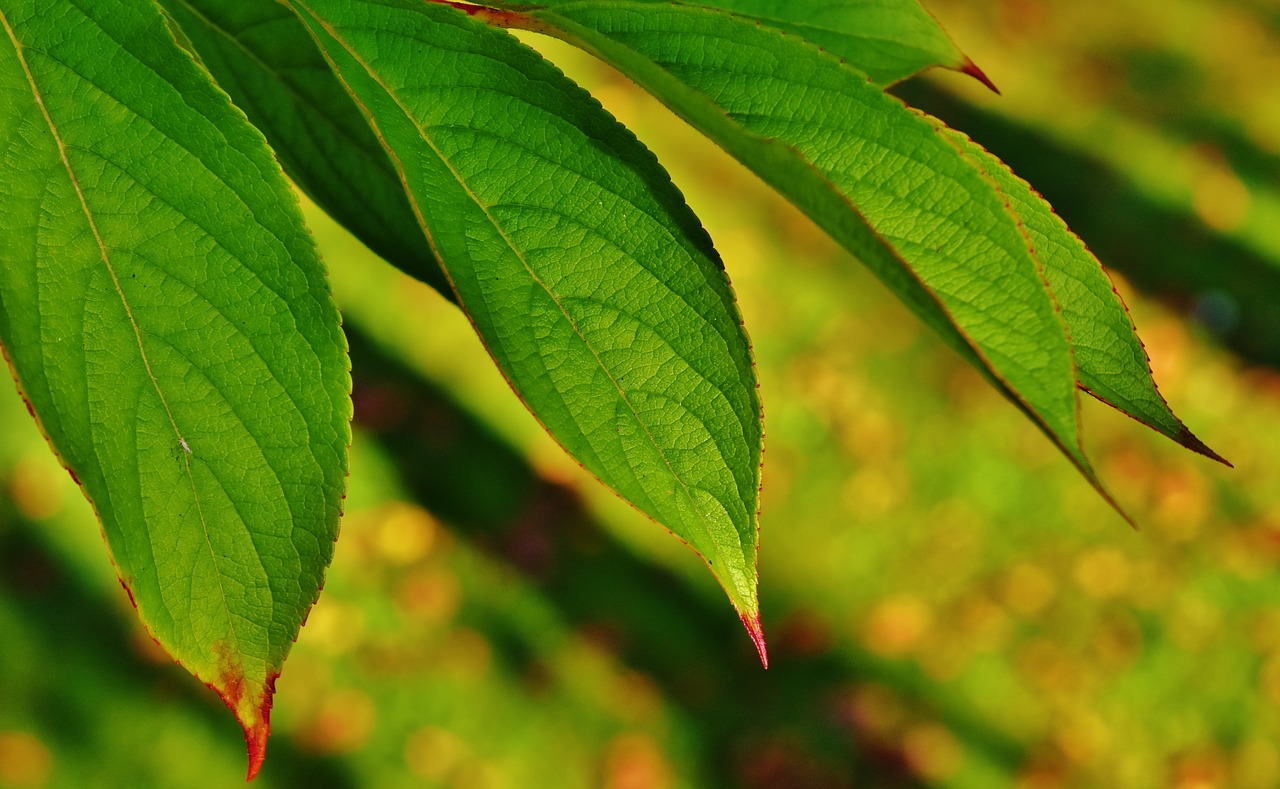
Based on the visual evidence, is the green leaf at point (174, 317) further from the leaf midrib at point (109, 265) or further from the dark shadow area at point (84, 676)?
the dark shadow area at point (84, 676)

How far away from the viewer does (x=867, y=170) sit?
0.58 m

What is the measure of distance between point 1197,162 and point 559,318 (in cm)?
523

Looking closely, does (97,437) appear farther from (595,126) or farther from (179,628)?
(595,126)

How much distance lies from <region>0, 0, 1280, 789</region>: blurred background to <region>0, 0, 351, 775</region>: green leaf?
292cm

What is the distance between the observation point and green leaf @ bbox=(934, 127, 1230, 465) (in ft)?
1.96

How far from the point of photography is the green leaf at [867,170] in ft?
1.67

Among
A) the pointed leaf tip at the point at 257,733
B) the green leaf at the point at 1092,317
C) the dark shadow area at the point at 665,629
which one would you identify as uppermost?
the green leaf at the point at 1092,317

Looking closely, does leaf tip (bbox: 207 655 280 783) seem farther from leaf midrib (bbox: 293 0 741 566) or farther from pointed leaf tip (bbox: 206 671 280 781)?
leaf midrib (bbox: 293 0 741 566)

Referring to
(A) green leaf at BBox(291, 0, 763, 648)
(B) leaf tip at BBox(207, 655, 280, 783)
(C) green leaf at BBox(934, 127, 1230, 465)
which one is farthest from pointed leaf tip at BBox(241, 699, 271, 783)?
(C) green leaf at BBox(934, 127, 1230, 465)

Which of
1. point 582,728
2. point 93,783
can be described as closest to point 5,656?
point 93,783

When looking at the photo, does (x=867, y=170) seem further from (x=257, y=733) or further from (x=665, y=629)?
(x=665, y=629)

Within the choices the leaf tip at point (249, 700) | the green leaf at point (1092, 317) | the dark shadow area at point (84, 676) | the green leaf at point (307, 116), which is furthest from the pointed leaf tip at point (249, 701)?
the dark shadow area at point (84, 676)

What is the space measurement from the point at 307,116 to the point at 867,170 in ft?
1.55

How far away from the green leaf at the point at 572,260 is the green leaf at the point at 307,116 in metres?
0.19
